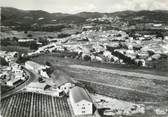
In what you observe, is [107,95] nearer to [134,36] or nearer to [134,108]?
[134,108]

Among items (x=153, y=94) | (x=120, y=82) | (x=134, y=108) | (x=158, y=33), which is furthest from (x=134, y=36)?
(x=134, y=108)

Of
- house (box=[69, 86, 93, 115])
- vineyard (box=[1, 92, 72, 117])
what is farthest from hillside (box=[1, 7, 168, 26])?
house (box=[69, 86, 93, 115])


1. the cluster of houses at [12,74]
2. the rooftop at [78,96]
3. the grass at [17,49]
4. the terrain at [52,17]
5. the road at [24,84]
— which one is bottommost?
the road at [24,84]

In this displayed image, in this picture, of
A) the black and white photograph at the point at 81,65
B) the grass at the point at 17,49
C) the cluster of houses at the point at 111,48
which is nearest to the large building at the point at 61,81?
the black and white photograph at the point at 81,65

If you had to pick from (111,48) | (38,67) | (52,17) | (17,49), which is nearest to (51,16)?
(52,17)

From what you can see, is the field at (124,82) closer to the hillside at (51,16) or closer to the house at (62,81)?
the house at (62,81)

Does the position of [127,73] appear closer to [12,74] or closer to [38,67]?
[38,67]

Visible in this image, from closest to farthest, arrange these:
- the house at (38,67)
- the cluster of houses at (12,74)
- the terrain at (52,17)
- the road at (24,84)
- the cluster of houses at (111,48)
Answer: the road at (24,84) < the cluster of houses at (12,74) < the terrain at (52,17) < the house at (38,67) < the cluster of houses at (111,48)
